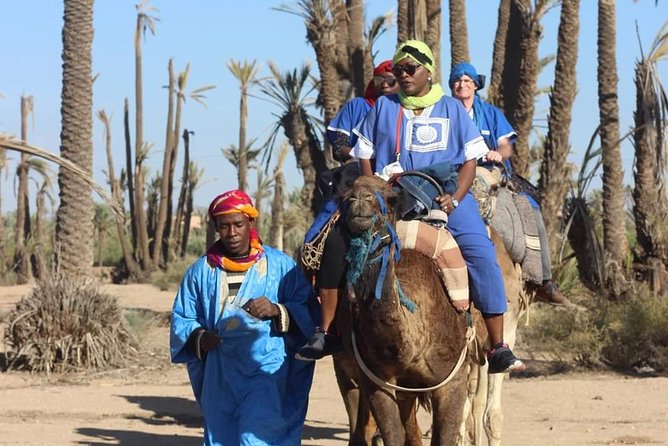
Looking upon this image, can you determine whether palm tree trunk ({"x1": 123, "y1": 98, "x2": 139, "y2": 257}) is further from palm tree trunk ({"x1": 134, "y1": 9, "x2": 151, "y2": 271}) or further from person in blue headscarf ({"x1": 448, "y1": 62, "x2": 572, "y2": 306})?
person in blue headscarf ({"x1": 448, "y1": 62, "x2": 572, "y2": 306})

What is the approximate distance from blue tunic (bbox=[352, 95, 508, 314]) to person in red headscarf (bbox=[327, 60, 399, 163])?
141 centimetres

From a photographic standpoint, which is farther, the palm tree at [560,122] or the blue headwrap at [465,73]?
the palm tree at [560,122]

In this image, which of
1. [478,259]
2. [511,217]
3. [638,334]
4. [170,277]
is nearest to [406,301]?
[478,259]

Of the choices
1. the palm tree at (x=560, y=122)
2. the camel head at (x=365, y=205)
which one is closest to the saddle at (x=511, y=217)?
the camel head at (x=365, y=205)

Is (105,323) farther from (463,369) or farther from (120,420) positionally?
(463,369)

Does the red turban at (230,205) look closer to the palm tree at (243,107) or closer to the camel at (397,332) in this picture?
the camel at (397,332)

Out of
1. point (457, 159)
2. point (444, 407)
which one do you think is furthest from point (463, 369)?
point (457, 159)

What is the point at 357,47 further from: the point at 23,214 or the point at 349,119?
the point at 23,214

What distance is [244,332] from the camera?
24.8 feet

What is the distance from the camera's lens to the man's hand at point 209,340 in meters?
7.47

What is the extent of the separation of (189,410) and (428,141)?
20.3 ft

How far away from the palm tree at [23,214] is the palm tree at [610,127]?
20.9m

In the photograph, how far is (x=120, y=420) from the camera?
A: 12.2 metres

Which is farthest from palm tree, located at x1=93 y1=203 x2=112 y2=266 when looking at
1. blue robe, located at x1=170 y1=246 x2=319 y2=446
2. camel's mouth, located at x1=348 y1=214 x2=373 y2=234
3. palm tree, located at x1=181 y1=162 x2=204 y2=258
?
camel's mouth, located at x1=348 y1=214 x2=373 y2=234
